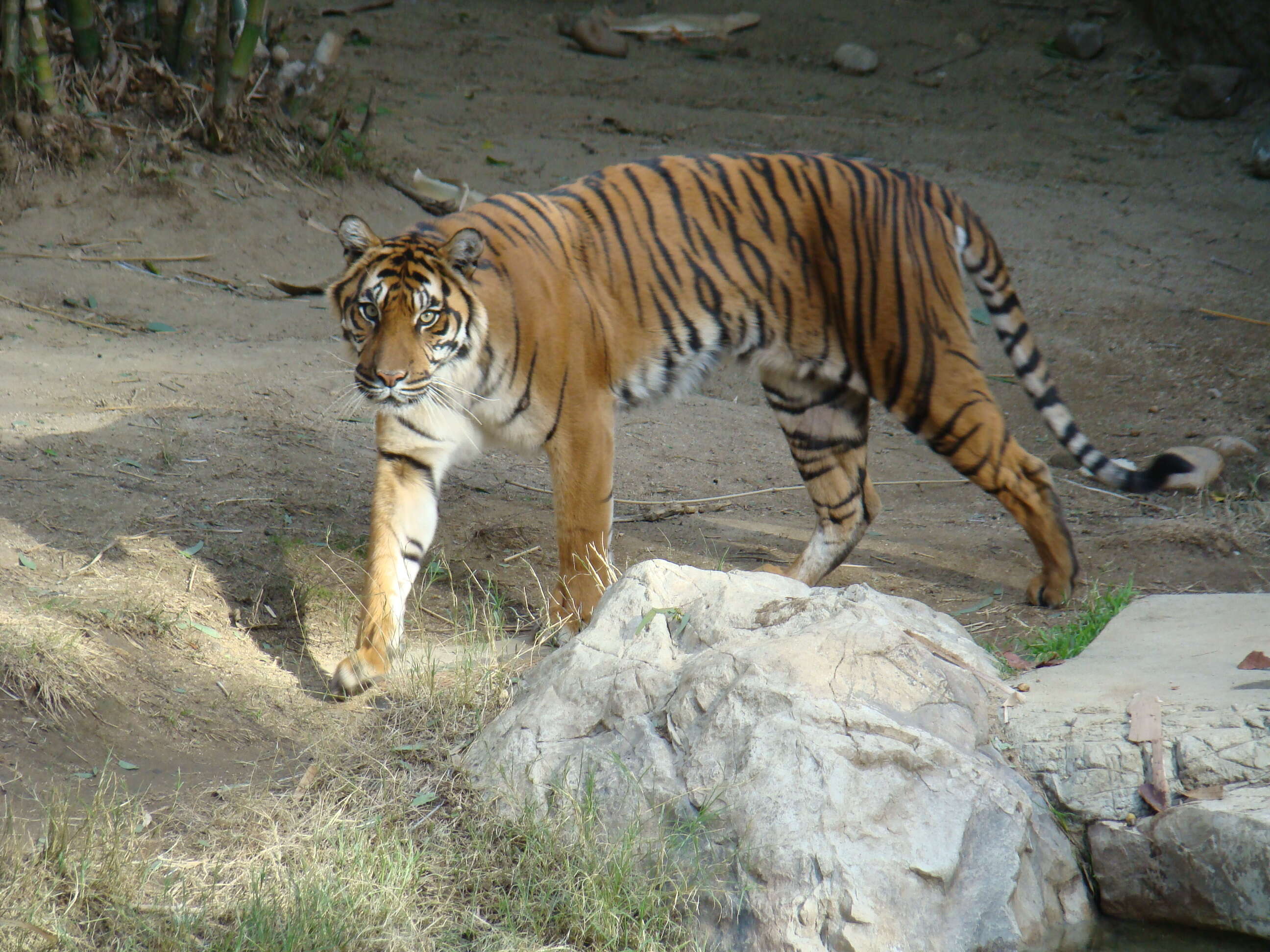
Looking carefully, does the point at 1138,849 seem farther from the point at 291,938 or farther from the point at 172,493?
the point at 172,493

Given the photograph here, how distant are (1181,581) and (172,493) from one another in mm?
3372

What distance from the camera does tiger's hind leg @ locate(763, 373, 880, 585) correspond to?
4277 mm

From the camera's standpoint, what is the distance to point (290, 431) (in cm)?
477

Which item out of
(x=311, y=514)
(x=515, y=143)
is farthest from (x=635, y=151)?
(x=311, y=514)

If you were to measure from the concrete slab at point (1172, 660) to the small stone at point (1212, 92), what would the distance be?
23.3ft

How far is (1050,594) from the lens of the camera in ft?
12.7

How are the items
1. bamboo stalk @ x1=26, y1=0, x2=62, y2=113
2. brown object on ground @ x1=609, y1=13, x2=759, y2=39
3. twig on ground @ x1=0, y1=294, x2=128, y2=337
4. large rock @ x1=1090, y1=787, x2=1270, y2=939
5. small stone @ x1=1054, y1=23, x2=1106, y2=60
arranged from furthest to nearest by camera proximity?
brown object on ground @ x1=609, y1=13, x2=759, y2=39
small stone @ x1=1054, y1=23, x2=1106, y2=60
bamboo stalk @ x1=26, y1=0, x2=62, y2=113
twig on ground @ x1=0, y1=294, x2=128, y2=337
large rock @ x1=1090, y1=787, x2=1270, y2=939

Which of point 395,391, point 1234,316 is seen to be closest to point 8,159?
point 395,391

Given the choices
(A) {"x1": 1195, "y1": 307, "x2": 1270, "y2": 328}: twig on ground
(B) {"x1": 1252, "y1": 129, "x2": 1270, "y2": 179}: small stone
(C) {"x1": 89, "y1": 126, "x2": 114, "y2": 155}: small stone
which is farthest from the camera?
(B) {"x1": 1252, "y1": 129, "x2": 1270, "y2": 179}: small stone

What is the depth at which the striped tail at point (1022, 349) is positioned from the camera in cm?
410

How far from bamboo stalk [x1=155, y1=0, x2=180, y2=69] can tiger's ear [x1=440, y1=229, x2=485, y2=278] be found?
410 centimetres

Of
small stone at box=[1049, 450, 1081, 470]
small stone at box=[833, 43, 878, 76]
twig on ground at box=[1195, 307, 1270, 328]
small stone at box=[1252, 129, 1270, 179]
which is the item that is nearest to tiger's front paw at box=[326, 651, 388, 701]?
small stone at box=[1049, 450, 1081, 470]

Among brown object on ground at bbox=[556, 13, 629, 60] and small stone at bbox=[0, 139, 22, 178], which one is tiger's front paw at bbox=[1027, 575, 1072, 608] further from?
brown object on ground at bbox=[556, 13, 629, 60]

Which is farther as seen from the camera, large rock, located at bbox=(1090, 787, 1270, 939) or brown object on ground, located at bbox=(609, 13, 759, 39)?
brown object on ground, located at bbox=(609, 13, 759, 39)
